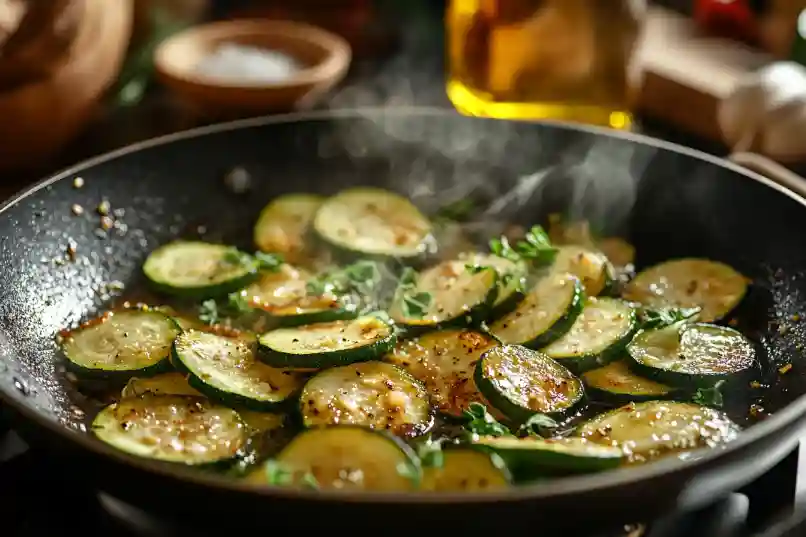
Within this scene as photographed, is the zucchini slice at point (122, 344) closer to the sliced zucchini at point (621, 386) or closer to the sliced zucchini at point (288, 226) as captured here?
the sliced zucchini at point (288, 226)

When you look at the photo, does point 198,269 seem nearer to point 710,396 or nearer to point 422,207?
point 422,207

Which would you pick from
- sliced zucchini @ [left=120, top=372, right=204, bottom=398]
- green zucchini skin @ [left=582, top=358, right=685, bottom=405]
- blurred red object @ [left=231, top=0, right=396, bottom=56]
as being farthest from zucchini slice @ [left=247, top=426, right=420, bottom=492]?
blurred red object @ [left=231, top=0, right=396, bottom=56]

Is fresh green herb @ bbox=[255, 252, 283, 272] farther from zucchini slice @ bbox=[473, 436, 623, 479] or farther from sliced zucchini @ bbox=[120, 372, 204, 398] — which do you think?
zucchini slice @ bbox=[473, 436, 623, 479]

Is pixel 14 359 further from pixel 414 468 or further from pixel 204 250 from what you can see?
pixel 414 468

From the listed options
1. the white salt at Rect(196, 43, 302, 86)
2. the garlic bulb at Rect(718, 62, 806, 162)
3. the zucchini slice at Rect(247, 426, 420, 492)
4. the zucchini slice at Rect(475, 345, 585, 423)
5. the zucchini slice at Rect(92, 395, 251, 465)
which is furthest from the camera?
the white salt at Rect(196, 43, 302, 86)

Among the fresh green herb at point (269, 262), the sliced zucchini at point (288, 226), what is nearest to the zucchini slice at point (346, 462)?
the fresh green herb at point (269, 262)

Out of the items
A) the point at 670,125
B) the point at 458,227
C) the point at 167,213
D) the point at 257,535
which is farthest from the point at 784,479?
the point at 670,125
